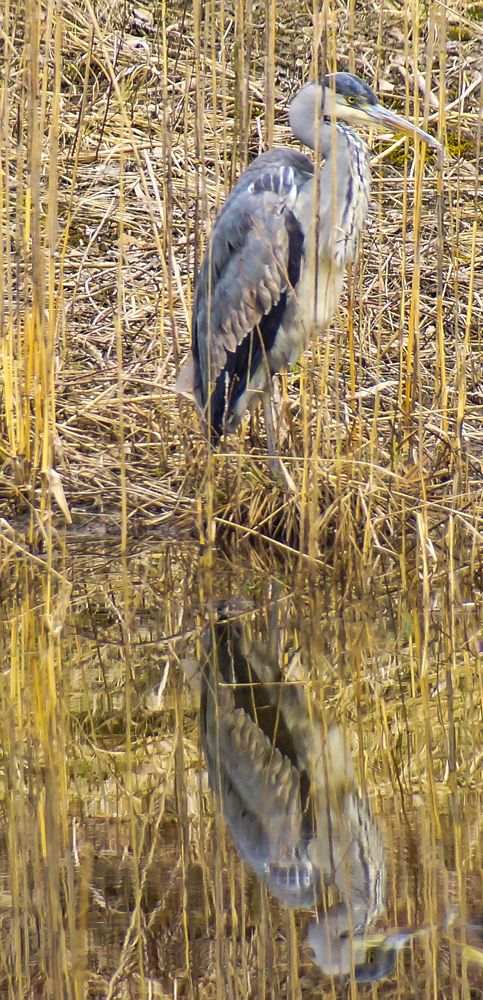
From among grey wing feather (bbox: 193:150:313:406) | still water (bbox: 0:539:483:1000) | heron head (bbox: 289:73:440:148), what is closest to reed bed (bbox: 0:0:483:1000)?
still water (bbox: 0:539:483:1000)

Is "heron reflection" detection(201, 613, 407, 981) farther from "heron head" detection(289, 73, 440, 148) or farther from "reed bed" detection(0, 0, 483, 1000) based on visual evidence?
"heron head" detection(289, 73, 440, 148)

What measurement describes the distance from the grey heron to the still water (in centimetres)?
72

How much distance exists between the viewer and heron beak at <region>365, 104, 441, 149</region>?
460cm

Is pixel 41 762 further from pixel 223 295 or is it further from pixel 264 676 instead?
pixel 223 295

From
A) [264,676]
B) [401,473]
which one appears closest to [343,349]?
[401,473]

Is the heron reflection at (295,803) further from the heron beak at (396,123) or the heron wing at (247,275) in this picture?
the heron beak at (396,123)

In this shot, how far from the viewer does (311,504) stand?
14.3 feet

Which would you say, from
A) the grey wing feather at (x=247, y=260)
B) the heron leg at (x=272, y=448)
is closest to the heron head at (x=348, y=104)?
the grey wing feather at (x=247, y=260)

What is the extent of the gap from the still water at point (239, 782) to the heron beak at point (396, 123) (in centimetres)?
134

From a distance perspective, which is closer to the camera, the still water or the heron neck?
the still water

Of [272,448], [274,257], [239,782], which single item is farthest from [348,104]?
[239,782]

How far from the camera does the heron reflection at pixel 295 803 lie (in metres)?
2.69

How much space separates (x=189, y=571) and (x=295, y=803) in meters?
1.71

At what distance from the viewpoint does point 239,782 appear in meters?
3.31
